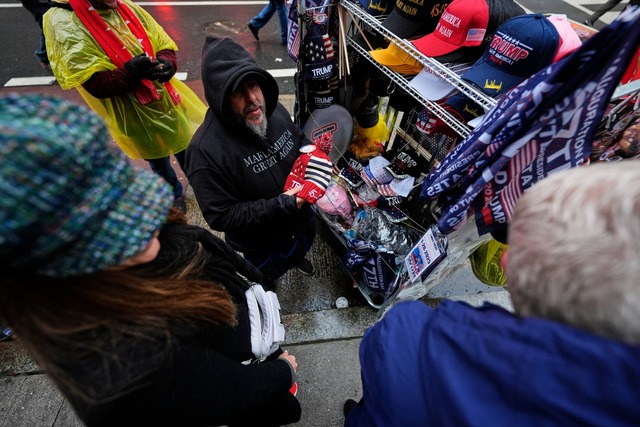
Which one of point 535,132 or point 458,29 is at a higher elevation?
point 458,29

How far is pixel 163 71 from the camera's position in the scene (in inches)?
97.7

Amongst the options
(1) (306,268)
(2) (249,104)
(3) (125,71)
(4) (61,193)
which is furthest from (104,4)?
(1) (306,268)

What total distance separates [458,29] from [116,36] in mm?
2278

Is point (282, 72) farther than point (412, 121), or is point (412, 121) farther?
point (282, 72)

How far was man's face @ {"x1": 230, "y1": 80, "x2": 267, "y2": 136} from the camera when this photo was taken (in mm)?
1728

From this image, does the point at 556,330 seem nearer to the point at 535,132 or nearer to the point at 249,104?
the point at 535,132

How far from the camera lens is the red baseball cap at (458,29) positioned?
1.66 metres

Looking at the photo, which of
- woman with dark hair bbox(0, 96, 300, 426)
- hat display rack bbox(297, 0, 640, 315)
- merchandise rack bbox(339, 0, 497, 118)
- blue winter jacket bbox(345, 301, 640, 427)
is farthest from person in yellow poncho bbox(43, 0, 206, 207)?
blue winter jacket bbox(345, 301, 640, 427)

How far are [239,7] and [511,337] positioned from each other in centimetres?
906

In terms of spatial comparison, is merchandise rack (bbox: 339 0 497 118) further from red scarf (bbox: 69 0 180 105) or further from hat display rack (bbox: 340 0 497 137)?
red scarf (bbox: 69 0 180 105)

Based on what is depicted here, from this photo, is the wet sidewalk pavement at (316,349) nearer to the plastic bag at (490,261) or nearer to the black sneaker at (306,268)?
the black sneaker at (306,268)

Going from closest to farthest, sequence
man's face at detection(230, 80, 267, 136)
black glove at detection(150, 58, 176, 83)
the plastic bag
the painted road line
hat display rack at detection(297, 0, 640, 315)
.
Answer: hat display rack at detection(297, 0, 640, 315)
man's face at detection(230, 80, 267, 136)
the plastic bag
black glove at detection(150, 58, 176, 83)
the painted road line

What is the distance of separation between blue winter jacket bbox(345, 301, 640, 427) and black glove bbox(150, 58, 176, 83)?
8.32ft

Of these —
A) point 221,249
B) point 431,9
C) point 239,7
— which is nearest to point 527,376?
point 221,249
